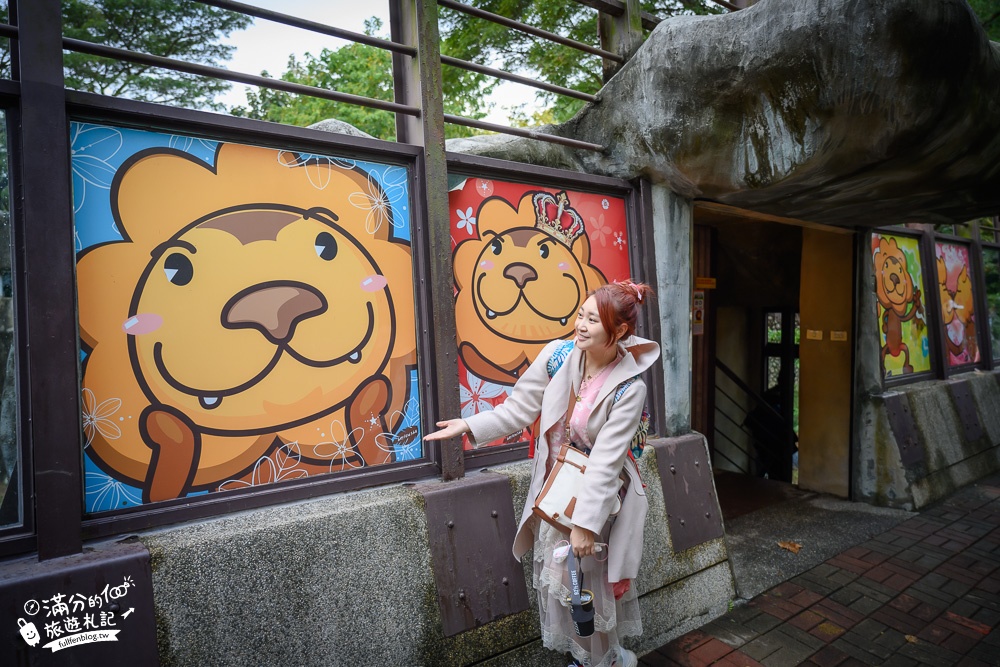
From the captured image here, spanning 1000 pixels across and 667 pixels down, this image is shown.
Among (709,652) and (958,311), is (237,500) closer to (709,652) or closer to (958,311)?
(709,652)

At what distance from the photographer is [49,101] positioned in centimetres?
229

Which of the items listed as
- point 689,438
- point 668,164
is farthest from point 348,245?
point 689,438

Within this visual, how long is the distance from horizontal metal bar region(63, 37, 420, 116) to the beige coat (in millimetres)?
1590

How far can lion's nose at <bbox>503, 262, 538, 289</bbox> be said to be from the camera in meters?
3.70

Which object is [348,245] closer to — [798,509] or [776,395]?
[798,509]

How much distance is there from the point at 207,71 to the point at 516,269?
1.91 meters

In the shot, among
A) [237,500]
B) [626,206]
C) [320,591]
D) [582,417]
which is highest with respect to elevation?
[626,206]

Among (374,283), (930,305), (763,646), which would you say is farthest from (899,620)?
(930,305)

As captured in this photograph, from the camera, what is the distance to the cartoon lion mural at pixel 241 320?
2503 millimetres

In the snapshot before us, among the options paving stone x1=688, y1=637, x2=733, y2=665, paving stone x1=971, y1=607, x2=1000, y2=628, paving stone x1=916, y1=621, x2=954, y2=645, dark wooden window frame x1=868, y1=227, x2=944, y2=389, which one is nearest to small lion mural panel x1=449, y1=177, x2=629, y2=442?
paving stone x1=688, y1=637, x2=733, y2=665

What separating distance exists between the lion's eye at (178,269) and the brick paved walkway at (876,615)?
10.2ft

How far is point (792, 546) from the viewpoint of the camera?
16.4ft

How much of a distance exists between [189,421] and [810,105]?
3.70 meters

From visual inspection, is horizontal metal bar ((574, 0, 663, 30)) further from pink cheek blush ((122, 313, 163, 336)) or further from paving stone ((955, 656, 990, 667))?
paving stone ((955, 656, 990, 667))
